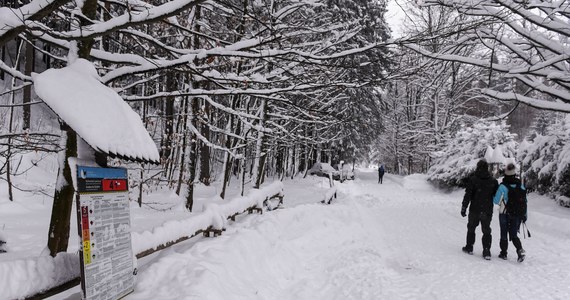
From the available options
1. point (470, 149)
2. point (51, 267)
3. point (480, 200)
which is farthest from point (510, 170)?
point (470, 149)

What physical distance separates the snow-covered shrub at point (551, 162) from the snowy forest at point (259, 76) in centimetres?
5

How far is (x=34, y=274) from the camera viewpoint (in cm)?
277

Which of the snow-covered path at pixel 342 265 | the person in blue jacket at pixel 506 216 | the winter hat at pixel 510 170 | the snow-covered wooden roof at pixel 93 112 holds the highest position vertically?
the snow-covered wooden roof at pixel 93 112

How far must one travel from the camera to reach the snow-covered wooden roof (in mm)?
2605

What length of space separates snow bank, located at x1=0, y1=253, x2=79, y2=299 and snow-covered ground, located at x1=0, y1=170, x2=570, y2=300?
19.1 inches

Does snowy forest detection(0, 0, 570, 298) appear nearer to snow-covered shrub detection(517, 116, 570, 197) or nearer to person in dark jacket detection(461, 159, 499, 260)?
snow-covered shrub detection(517, 116, 570, 197)

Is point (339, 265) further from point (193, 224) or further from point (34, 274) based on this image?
point (34, 274)

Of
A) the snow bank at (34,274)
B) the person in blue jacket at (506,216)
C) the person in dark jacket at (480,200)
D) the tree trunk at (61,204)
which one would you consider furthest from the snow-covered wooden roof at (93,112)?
the person in blue jacket at (506,216)

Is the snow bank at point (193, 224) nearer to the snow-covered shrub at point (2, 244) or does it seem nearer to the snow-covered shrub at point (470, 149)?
the snow-covered shrub at point (2, 244)

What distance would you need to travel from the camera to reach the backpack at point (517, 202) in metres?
7.76

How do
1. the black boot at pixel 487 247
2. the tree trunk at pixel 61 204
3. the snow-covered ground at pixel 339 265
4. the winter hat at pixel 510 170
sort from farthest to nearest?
the winter hat at pixel 510 170
the black boot at pixel 487 247
the snow-covered ground at pixel 339 265
the tree trunk at pixel 61 204

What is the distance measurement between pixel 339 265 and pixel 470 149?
17941 mm

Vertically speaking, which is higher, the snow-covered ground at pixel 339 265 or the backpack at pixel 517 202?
the backpack at pixel 517 202

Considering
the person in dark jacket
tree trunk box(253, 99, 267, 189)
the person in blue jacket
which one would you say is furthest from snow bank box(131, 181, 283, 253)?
the person in blue jacket
